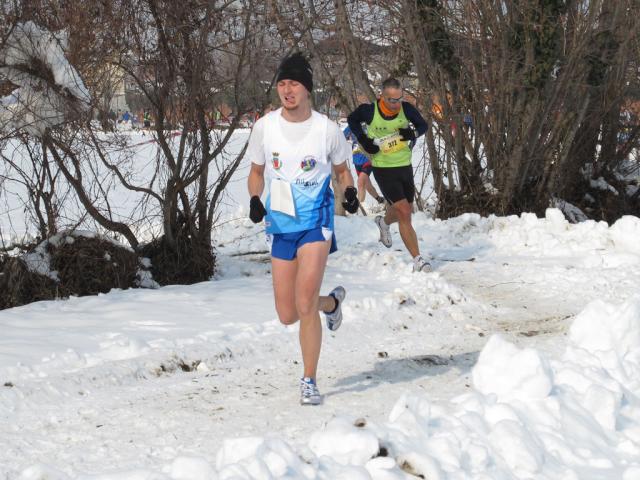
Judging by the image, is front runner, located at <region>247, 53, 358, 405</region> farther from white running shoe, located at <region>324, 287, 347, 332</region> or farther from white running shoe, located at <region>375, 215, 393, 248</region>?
white running shoe, located at <region>375, 215, 393, 248</region>

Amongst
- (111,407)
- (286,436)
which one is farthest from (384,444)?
(111,407)

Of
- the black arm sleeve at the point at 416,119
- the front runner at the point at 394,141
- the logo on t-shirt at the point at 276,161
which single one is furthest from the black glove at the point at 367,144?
the logo on t-shirt at the point at 276,161

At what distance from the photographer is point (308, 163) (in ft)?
18.0

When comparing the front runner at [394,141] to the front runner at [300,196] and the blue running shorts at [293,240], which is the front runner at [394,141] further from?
the blue running shorts at [293,240]

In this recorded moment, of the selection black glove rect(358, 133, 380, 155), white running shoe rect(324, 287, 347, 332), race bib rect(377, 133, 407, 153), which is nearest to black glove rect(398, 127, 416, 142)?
race bib rect(377, 133, 407, 153)

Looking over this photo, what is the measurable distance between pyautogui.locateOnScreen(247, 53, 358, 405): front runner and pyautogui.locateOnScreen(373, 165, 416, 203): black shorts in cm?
423

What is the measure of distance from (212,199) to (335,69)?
5.91m

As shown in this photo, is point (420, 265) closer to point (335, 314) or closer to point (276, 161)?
point (335, 314)

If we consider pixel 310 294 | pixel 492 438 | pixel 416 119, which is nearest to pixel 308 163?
pixel 310 294

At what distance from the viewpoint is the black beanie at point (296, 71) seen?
17.9ft

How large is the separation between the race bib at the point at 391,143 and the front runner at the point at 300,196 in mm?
4066

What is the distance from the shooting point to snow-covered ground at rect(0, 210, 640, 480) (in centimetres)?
418

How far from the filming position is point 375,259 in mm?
10547

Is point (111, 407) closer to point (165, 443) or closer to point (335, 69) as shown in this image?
point (165, 443)
